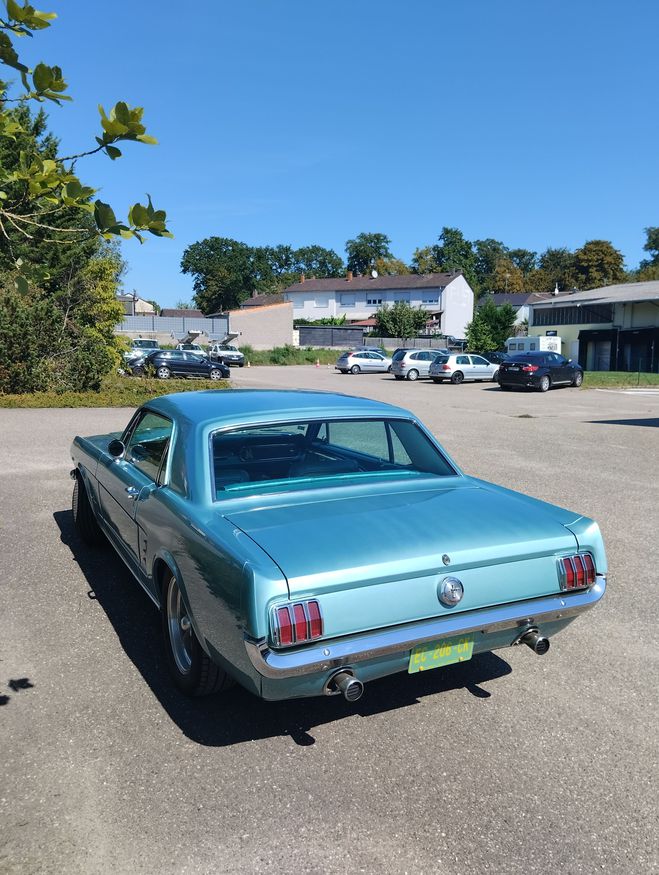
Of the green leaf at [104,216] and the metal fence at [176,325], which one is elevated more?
the metal fence at [176,325]

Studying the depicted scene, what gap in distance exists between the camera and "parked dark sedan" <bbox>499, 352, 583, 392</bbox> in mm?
27828

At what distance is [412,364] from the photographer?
35.6 meters

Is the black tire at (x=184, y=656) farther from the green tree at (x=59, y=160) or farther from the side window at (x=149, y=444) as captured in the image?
the green tree at (x=59, y=160)

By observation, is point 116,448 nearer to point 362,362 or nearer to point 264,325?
point 362,362

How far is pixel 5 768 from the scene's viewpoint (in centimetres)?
298

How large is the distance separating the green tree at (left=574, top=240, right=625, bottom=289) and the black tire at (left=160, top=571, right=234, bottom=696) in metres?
88.6

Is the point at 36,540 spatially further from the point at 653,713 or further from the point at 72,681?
the point at 653,713

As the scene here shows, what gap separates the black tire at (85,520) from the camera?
5934mm

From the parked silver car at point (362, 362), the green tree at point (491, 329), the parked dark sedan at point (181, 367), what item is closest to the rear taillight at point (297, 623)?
the parked dark sedan at point (181, 367)

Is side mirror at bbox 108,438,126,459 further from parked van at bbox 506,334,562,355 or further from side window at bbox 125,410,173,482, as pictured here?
parked van at bbox 506,334,562,355

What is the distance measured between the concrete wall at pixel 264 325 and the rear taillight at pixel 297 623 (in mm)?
64101

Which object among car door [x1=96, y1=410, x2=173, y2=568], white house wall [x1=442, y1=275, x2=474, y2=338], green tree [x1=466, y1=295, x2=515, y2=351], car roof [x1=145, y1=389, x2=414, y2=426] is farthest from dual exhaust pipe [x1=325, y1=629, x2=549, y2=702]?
white house wall [x1=442, y1=275, x2=474, y2=338]

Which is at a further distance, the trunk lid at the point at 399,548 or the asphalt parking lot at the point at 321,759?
the trunk lid at the point at 399,548

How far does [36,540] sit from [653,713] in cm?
508
